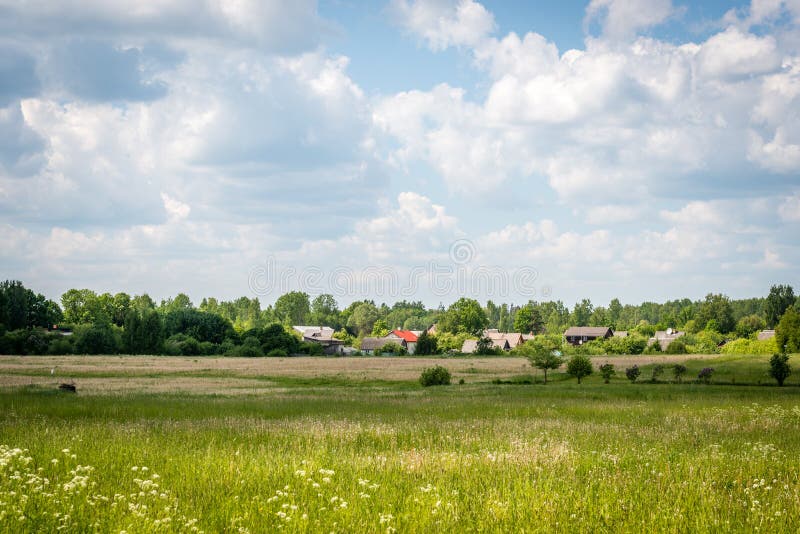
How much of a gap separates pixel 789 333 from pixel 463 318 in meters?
93.0

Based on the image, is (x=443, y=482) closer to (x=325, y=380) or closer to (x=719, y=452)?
(x=719, y=452)

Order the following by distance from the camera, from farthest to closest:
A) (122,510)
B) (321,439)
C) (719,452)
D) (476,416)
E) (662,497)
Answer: (476,416)
(321,439)
(719,452)
(662,497)
(122,510)

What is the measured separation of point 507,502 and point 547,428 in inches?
408

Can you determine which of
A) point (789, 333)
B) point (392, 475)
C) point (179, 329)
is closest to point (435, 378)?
point (392, 475)

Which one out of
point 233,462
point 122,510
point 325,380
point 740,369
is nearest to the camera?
point 122,510

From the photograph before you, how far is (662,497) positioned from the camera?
984cm

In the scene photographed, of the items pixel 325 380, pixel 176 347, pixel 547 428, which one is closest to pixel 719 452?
pixel 547 428

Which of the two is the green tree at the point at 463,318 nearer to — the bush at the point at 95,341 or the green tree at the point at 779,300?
the green tree at the point at 779,300

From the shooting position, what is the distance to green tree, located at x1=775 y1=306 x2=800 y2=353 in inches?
3935

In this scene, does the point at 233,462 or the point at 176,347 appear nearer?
the point at 233,462

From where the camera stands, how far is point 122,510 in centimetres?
870

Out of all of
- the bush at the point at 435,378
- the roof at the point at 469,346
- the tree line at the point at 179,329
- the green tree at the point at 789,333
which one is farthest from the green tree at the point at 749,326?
the bush at the point at 435,378

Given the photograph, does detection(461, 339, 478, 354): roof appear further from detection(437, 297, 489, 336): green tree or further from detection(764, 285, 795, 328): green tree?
detection(764, 285, 795, 328): green tree

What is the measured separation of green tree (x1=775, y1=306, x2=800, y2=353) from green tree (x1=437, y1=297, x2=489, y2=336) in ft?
286
